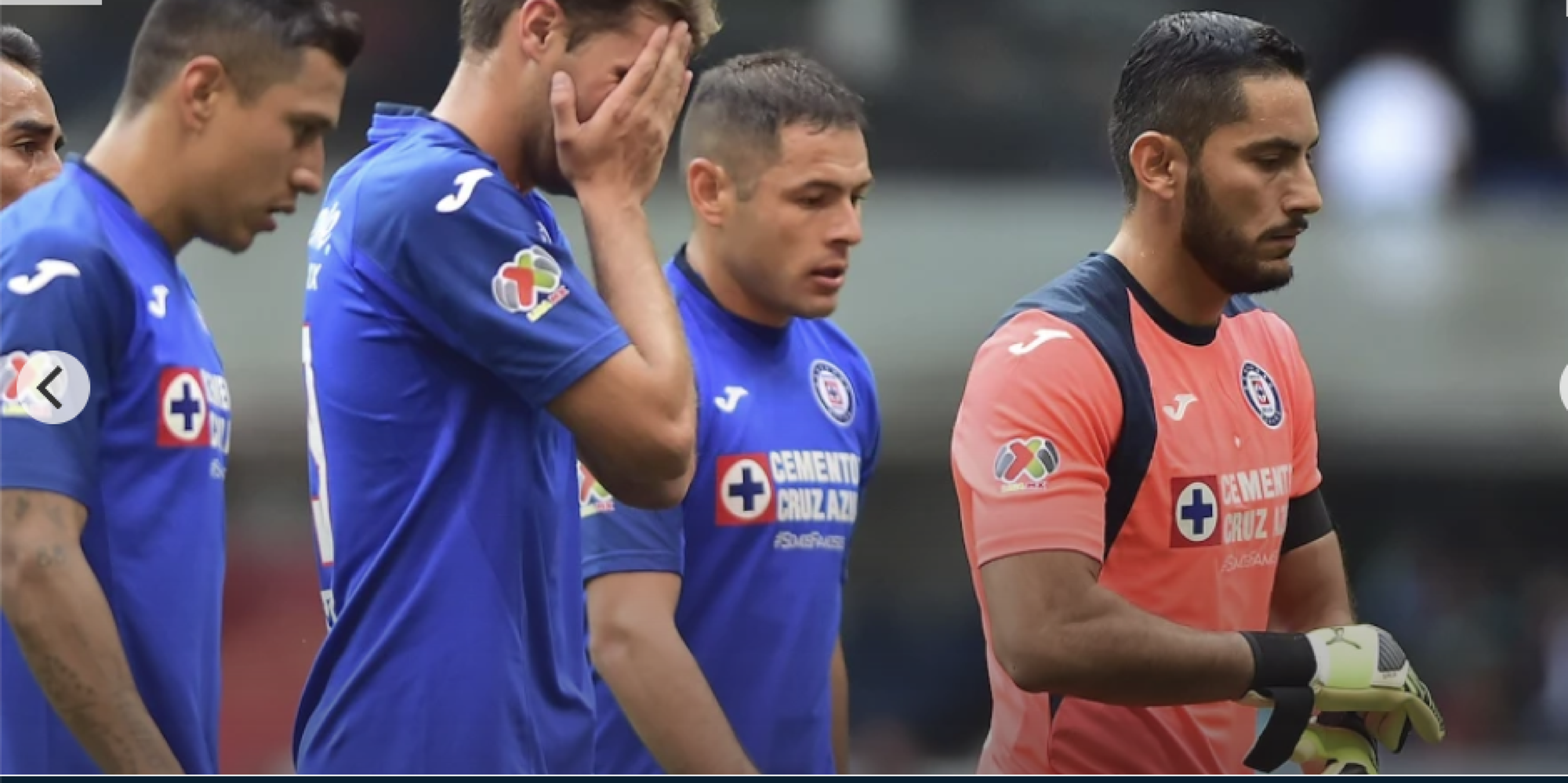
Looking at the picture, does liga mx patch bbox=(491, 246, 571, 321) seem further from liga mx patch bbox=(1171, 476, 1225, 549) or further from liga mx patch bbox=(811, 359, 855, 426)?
liga mx patch bbox=(811, 359, 855, 426)

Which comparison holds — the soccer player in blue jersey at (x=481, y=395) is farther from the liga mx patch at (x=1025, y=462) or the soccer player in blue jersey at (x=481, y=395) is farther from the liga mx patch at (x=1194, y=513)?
the liga mx patch at (x=1194, y=513)

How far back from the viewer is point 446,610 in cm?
374

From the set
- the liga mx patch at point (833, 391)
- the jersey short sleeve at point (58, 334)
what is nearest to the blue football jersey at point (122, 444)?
the jersey short sleeve at point (58, 334)

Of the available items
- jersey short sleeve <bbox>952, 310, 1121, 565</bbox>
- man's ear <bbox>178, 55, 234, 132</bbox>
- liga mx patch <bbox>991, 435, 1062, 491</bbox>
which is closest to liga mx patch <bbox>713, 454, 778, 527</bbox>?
jersey short sleeve <bbox>952, 310, 1121, 565</bbox>

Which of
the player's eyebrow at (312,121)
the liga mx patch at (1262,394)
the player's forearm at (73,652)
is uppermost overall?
the player's eyebrow at (312,121)

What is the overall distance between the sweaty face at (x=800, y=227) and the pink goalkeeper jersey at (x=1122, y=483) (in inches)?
34.7

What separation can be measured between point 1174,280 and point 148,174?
199 cm

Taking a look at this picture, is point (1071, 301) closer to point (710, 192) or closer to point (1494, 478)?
point (710, 192)

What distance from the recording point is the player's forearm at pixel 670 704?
183 inches

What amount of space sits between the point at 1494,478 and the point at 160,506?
46.2 feet

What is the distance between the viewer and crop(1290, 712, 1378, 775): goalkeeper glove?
4.39 metres

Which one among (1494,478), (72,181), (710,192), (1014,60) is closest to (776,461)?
(710,192)

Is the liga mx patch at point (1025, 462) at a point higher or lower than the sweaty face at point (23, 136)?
lower

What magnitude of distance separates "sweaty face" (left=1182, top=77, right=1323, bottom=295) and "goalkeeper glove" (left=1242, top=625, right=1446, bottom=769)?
750 mm
